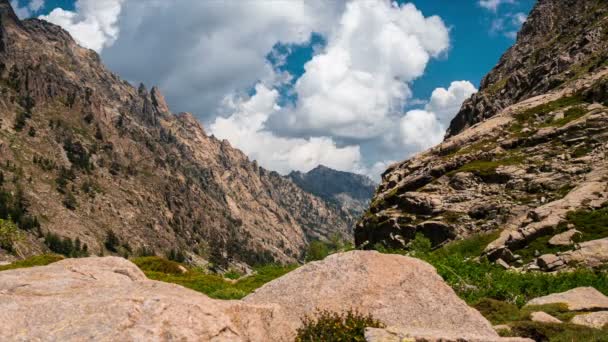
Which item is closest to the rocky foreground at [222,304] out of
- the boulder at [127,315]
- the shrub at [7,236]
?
the boulder at [127,315]

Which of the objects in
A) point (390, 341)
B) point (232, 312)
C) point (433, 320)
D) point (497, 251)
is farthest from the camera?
point (497, 251)

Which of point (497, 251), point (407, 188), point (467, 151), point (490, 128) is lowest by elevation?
point (497, 251)

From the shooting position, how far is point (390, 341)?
13.9m

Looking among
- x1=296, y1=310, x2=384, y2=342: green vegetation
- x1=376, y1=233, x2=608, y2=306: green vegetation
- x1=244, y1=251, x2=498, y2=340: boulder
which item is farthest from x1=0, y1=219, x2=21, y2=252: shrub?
x1=296, y1=310, x2=384, y2=342: green vegetation

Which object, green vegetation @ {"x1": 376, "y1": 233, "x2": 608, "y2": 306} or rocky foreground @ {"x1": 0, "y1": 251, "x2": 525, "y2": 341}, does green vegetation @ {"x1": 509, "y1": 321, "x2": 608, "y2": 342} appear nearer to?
rocky foreground @ {"x1": 0, "y1": 251, "x2": 525, "y2": 341}

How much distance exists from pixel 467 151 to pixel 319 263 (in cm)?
10236

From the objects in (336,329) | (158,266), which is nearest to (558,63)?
(158,266)

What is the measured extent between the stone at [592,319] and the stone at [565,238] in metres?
31.6

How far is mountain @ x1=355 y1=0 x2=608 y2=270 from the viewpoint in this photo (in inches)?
2387

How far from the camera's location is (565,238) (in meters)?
57.8

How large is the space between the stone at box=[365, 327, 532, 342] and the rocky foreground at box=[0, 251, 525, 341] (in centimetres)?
3

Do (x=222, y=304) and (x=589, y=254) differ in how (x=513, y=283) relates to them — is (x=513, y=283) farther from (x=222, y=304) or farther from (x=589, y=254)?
(x=222, y=304)

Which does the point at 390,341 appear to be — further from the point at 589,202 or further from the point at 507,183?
the point at 507,183

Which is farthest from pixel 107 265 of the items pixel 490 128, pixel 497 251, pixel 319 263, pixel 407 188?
pixel 490 128
